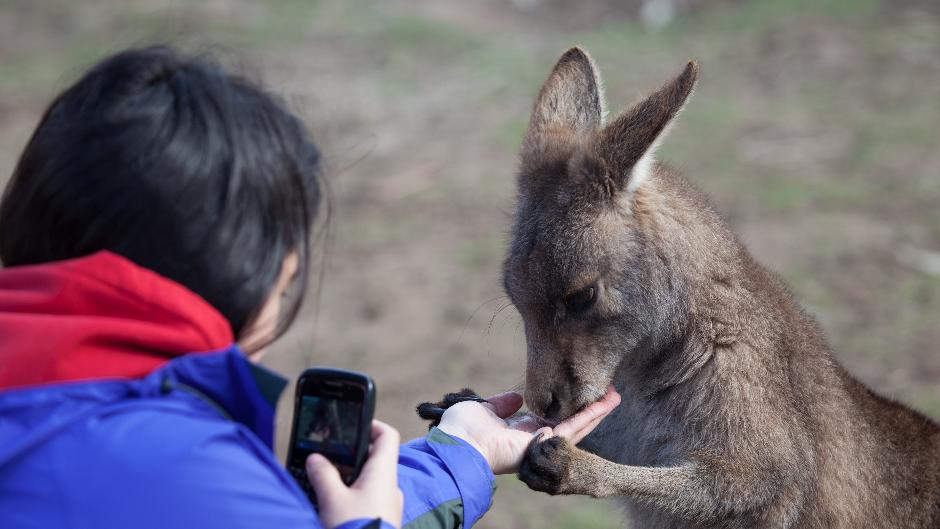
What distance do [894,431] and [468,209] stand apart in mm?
4610

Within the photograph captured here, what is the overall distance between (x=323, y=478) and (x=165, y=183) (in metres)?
0.46

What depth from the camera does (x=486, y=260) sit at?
21.2ft

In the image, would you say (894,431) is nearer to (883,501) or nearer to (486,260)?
(883,501)

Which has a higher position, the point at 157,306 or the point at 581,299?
the point at 157,306

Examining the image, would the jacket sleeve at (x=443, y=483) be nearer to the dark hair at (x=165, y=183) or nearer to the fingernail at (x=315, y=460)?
the fingernail at (x=315, y=460)

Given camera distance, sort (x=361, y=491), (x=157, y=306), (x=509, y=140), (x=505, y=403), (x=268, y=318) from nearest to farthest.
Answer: (x=157, y=306), (x=361, y=491), (x=268, y=318), (x=505, y=403), (x=509, y=140)

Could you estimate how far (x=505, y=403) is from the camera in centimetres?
244

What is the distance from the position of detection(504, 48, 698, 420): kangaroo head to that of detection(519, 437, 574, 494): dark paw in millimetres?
217

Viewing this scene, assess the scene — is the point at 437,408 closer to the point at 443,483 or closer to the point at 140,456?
the point at 443,483

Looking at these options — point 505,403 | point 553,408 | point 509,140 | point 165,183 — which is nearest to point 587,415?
point 553,408

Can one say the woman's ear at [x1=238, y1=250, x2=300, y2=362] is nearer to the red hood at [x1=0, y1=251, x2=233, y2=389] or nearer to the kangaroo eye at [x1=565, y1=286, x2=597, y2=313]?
the red hood at [x1=0, y1=251, x2=233, y2=389]

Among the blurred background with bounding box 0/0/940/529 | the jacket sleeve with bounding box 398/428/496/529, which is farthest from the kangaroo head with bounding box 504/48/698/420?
the jacket sleeve with bounding box 398/428/496/529

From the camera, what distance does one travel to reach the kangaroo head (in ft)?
8.38

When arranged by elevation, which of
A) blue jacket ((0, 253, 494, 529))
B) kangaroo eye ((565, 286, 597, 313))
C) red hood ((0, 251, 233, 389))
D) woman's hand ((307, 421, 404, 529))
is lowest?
kangaroo eye ((565, 286, 597, 313))
